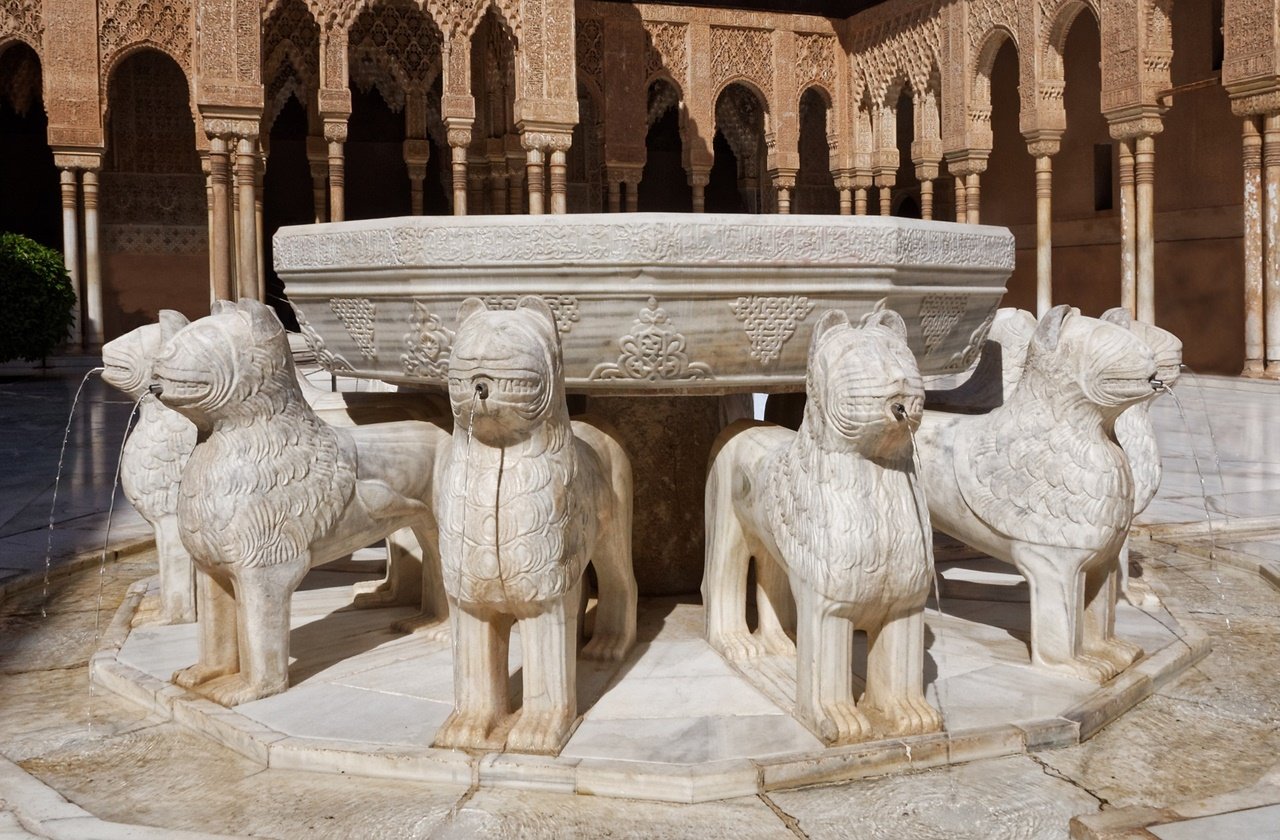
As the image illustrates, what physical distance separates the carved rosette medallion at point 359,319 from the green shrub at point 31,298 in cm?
1236

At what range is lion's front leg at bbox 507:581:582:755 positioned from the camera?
275 cm

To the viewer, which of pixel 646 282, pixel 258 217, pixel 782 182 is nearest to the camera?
pixel 646 282

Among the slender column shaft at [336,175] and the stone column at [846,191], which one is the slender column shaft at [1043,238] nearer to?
the stone column at [846,191]

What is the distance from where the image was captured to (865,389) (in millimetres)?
2572

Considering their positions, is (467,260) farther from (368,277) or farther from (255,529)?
(255,529)

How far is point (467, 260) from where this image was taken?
308 centimetres

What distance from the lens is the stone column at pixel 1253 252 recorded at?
13188 mm

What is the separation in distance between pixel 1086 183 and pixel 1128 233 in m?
4.02

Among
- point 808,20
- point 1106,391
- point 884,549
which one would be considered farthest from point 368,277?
point 808,20

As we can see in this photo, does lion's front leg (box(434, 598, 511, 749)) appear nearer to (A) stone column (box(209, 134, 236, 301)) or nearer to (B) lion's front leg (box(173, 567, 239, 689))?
(B) lion's front leg (box(173, 567, 239, 689))

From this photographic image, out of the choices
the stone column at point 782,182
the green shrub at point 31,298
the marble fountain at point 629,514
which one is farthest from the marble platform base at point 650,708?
the stone column at point 782,182

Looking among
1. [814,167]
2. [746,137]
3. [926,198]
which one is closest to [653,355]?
[926,198]

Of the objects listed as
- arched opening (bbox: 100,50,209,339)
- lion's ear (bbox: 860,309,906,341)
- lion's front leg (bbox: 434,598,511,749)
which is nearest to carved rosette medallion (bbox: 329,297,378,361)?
lion's front leg (bbox: 434,598,511,749)

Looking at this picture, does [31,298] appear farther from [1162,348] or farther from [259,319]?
[1162,348]
